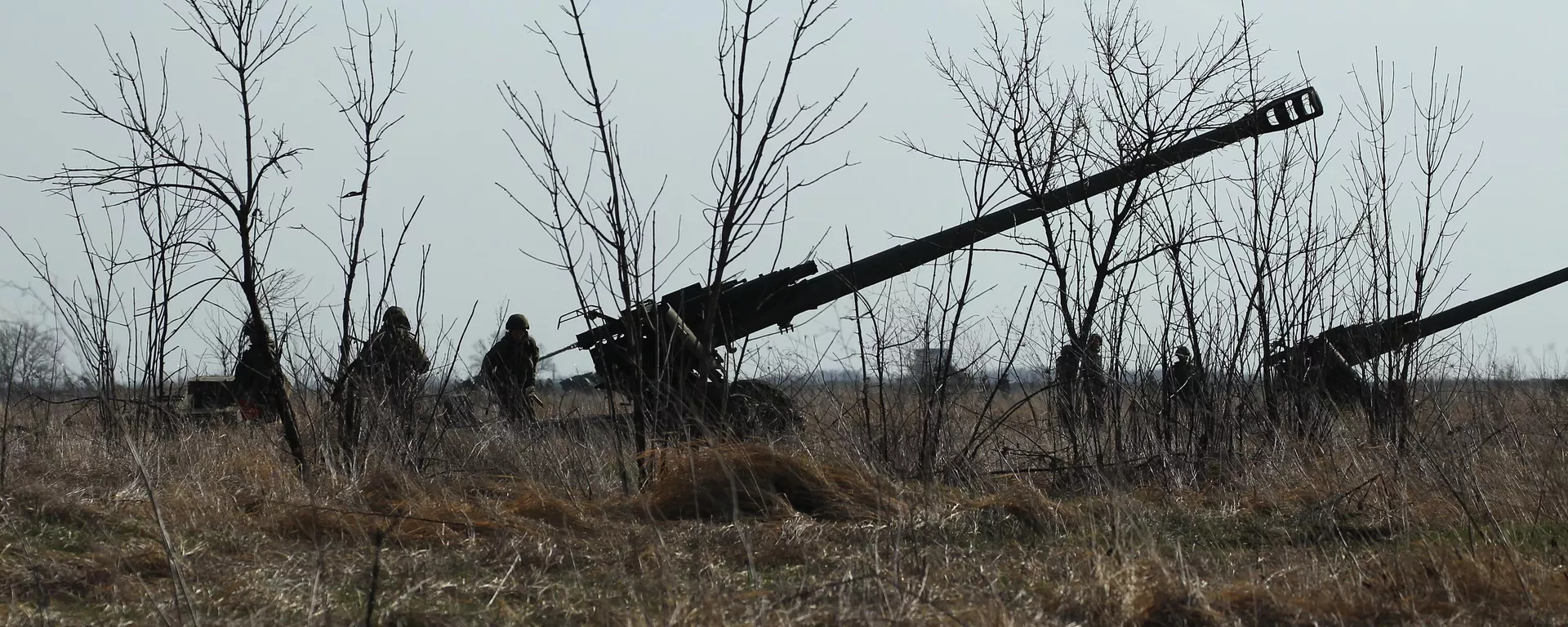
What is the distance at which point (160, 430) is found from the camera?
654 centimetres

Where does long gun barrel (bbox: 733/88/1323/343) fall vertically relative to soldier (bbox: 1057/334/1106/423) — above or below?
above

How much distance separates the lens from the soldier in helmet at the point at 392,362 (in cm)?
612

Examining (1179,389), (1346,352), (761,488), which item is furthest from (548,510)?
(1346,352)

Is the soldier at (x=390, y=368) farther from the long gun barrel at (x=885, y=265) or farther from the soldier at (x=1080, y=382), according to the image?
the soldier at (x=1080, y=382)

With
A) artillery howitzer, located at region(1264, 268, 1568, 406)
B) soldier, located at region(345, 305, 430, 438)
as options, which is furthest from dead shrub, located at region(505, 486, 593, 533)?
artillery howitzer, located at region(1264, 268, 1568, 406)

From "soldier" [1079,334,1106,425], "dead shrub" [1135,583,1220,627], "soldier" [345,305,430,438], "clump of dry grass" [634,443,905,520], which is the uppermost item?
"soldier" [345,305,430,438]

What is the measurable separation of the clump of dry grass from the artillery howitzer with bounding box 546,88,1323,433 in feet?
0.73

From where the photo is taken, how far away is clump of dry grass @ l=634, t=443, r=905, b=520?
4.75 meters

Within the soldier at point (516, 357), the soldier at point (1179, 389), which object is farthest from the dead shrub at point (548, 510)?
the soldier at point (516, 357)

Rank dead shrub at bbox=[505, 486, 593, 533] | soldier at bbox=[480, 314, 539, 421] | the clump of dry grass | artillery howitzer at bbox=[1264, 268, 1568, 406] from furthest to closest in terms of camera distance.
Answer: soldier at bbox=[480, 314, 539, 421]
artillery howitzer at bbox=[1264, 268, 1568, 406]
the clump of dry grass
dead shrub at bbox=[505, 486, 593, 533]

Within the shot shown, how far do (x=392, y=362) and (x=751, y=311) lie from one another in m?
3.20

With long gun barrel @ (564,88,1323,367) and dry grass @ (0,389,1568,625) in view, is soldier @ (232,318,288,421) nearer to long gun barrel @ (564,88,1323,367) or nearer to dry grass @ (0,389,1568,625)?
dry grass @ (0,389,1568,625)

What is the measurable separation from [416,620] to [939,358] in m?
3.33

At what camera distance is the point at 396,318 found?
21.6 feet
